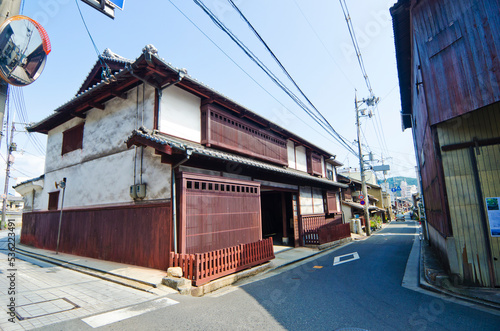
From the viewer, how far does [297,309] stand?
524 cm

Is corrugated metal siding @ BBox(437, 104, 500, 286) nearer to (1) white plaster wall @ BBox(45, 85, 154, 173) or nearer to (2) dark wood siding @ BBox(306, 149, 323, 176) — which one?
(1) white plaster wall @ BBox(45, 85, 154, 173)

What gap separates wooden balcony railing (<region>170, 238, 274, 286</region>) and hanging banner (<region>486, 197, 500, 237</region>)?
677 cm

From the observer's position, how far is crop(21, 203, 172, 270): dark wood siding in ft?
25.9

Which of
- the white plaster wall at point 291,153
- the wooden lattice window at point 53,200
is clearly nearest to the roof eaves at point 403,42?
the white plaster wall at point 291,153

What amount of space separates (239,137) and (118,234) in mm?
6579

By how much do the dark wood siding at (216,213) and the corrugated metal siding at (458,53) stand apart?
268 inches

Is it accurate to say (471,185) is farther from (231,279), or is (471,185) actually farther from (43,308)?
(43,308)

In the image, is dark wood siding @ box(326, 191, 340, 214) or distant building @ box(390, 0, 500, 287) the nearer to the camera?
distant building @ box(390, 0, 500, 287)

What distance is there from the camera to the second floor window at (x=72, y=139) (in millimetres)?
12117

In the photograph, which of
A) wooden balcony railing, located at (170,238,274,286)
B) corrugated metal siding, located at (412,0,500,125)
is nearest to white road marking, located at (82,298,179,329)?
wooden balcony railing, located at (170,238,274,286)

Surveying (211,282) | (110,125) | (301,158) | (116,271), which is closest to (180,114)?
(110,125)

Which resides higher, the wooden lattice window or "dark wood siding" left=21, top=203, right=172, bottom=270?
the wooden lattice window

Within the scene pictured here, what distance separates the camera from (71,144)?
12609 millimetres

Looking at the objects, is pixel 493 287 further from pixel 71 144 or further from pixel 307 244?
pixel 71 144
